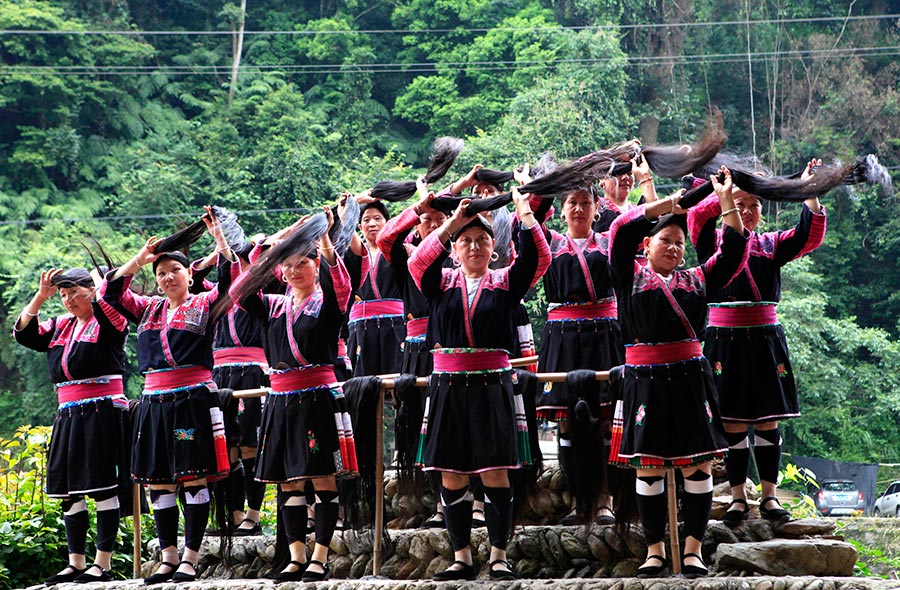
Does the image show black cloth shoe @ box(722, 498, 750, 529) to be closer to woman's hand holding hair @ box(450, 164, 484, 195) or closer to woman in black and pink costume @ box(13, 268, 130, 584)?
woman's hand holding hair @ box(450, 164, 484, 195)

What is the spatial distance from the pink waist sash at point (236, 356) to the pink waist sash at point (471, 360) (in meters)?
2.16

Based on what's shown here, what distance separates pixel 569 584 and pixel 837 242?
19.9 meters

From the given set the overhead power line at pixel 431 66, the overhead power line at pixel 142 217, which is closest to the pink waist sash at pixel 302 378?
the overhead power line at pixel 142 217

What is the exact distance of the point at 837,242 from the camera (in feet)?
77.9

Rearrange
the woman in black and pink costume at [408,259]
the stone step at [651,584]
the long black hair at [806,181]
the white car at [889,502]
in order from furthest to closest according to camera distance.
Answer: the white car at [889,502]
the woman in black and pink costume at [408,259]
the long black hair at [806,181]
the stone step at [651,584]

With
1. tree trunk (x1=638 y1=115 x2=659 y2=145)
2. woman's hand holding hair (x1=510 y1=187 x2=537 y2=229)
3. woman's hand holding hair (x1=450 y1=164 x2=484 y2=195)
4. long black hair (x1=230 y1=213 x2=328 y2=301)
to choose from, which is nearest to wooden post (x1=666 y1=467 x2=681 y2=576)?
woman's hand holding hair (x1=510 y1=187 x2=537 y2=229)

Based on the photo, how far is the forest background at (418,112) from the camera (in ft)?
73.2

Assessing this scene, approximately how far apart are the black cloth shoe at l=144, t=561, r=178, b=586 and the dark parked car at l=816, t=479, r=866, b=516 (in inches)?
530

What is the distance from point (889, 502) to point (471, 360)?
14.2 metres

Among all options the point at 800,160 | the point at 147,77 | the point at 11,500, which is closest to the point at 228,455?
the point at 11,500

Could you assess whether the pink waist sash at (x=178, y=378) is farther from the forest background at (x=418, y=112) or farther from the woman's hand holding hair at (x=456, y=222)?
the forest background at (x=418, y=112)

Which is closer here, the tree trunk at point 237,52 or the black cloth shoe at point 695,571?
the black cloth shoe at point 695,571

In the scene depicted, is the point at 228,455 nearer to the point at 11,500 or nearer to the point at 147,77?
the point at 11,500

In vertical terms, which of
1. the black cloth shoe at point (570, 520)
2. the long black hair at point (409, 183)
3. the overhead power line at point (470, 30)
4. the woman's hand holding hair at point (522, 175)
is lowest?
the black cloth shoe at point (570, 520)
